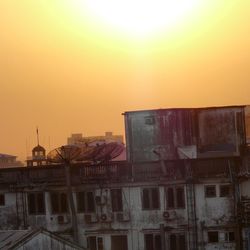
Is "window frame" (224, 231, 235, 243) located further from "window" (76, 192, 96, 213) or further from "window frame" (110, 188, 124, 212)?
"window" (76, 192, 96, 213)

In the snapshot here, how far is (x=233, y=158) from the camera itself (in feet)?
119

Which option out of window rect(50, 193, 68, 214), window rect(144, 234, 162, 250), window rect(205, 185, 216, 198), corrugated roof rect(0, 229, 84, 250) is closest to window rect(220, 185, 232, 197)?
window rect(205, 185, 216, 198)

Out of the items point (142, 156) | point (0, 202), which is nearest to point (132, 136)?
point (142, 156)

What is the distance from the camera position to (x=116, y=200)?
37.8 metres

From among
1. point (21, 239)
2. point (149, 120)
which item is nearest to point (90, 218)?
point (149, 120)

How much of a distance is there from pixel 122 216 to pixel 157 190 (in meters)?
3.00

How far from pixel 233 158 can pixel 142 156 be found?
6.92 meters

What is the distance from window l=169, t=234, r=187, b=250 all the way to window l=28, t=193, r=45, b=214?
9.16m

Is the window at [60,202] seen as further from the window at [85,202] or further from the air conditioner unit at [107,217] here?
the air conditioner unit at [107,217]

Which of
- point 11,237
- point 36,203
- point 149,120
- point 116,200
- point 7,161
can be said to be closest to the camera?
point 11,237

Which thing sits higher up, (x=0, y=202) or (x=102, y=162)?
(x=102, y=162)

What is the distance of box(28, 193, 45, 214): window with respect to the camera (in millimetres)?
38844

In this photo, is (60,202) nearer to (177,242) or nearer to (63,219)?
(63,219)

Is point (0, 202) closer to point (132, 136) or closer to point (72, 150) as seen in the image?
point (72, 150)
